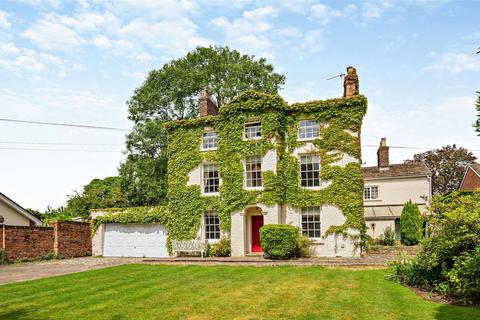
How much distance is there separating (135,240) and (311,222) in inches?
485

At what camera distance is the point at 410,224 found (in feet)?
108

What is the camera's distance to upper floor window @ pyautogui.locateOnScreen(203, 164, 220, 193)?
25938 mm

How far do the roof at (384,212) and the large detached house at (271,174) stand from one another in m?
15.4

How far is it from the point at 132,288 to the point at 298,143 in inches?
560

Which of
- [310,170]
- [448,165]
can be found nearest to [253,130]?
[310,170]

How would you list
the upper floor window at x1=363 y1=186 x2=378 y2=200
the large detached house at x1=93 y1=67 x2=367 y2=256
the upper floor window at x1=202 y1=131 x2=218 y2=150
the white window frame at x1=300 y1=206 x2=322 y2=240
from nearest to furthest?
the large detached house at x1=93 y1=67 x2=367 y2=256
the white window frame at x1=300 y1=206 x2=322 y2=240
the upper floor window at x1=202 y1=131 x2=218 y2=150
the upper floor window at x1=363 y1=186 x2=378 y2=200

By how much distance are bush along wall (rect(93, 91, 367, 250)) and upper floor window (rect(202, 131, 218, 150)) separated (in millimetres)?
332

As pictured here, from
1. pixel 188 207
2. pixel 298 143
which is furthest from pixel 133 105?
pixel 298 143

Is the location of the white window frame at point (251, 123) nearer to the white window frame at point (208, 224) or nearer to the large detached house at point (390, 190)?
the white window frame at point (208, 224)

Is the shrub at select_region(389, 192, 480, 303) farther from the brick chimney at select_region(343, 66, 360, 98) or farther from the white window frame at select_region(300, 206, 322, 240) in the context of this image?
the brick chimney at select_region(343, 66, 360, 98)

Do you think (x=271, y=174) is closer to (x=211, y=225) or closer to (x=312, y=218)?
(x=312, y=218)

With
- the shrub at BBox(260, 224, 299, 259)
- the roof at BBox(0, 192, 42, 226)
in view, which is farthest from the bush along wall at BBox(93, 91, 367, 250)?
the roof at BBox(0, 192, 42, 226)

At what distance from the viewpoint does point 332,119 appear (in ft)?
77.7

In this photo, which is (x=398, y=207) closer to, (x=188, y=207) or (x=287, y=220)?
(x=287, y=220)
